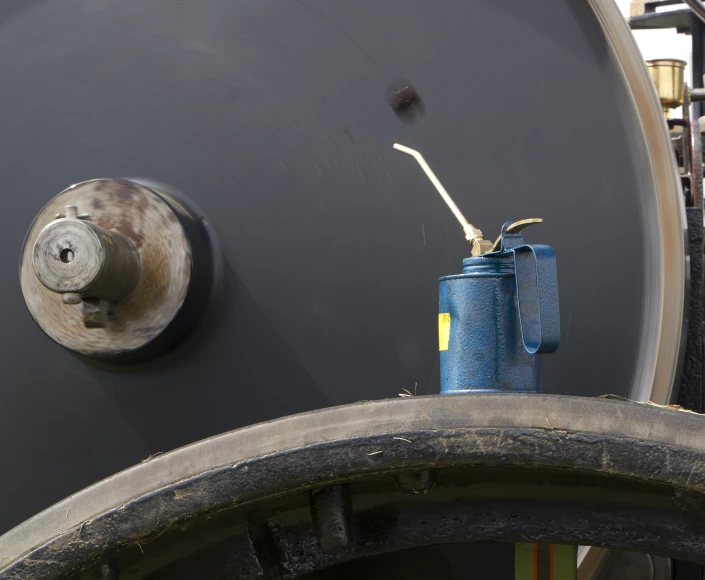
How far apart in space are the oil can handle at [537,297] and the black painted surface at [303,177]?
0.21 meters

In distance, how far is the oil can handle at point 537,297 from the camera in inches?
34.5

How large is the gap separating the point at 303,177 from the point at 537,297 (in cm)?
39

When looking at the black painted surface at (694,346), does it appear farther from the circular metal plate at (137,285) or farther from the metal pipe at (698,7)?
the circular metal plate at (137,285)

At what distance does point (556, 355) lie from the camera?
3.67 ft

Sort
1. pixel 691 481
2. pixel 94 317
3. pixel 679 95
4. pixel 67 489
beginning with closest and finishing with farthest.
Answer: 1. pixel 691 481
2. pixel 94 317
3. pixel 67 489
4. pixel 679 95

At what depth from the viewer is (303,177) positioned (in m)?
1.14

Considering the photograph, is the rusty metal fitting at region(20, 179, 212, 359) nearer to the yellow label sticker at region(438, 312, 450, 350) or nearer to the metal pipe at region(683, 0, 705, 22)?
the yellow label sticker at region(438, 312, 450, 350)

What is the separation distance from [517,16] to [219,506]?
736 mm

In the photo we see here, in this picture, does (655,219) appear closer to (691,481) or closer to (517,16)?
(517,16)

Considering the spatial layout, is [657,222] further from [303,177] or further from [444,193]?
[303,177]

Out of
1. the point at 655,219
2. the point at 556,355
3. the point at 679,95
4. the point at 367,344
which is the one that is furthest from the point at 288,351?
the point at 679,95

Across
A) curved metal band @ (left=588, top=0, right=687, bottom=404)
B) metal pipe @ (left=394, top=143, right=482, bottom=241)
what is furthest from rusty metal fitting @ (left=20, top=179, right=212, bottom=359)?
curved metal band @ (left=588, top=0, right=687, bottom=404)

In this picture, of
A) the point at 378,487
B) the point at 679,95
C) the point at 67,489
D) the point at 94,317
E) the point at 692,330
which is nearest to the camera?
the point at 378,487

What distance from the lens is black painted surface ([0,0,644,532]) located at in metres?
1.11
